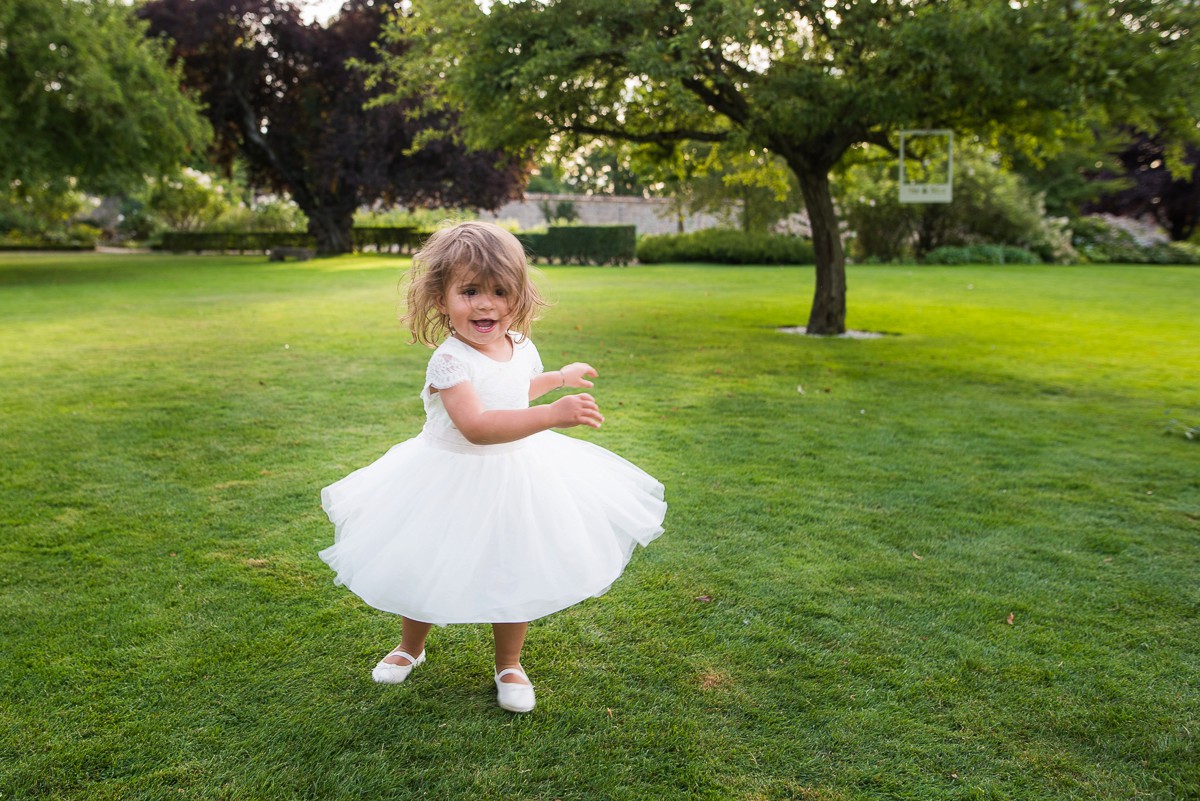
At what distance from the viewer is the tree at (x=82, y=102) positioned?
18438 mm

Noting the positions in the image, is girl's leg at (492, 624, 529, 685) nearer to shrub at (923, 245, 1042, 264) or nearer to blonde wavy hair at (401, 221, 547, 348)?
blonde wavy hair at (401, 221, 547, 348)

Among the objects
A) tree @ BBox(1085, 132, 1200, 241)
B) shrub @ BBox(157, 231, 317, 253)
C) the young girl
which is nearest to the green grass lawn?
the young girl

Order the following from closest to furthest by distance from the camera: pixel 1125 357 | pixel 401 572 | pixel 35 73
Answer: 1. pixel 401 572
2. pixel 1125 357
3. pixel 35 73

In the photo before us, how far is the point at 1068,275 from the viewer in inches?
936

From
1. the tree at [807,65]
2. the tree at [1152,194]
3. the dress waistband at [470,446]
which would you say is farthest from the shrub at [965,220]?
the dress waistband at [470,446]

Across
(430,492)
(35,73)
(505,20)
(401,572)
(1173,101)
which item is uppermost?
(35,73)

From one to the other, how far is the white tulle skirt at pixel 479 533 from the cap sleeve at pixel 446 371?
0.23m

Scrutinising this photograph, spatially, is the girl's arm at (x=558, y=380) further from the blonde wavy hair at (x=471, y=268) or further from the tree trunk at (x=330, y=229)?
the tree trunk at (x=330, y=229)

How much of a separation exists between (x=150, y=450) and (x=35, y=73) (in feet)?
59.9

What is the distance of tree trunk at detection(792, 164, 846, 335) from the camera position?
448 inches

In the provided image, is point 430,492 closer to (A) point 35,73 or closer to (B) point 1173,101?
(B) point 1173,101

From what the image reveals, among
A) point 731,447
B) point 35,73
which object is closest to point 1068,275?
point 731,447

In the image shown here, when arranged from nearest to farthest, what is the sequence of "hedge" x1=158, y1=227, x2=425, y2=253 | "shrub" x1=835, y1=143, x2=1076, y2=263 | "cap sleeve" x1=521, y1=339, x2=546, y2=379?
1. "cap sleeve" x1=521, y1=339, x2=546, y2=379
2. "shrub" x1=835, y1=143, x2=1076, y2=263
3. "hedge" x1=158, y1=227, x2=425, y2=253

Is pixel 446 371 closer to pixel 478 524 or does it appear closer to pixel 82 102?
pixel 478 524
